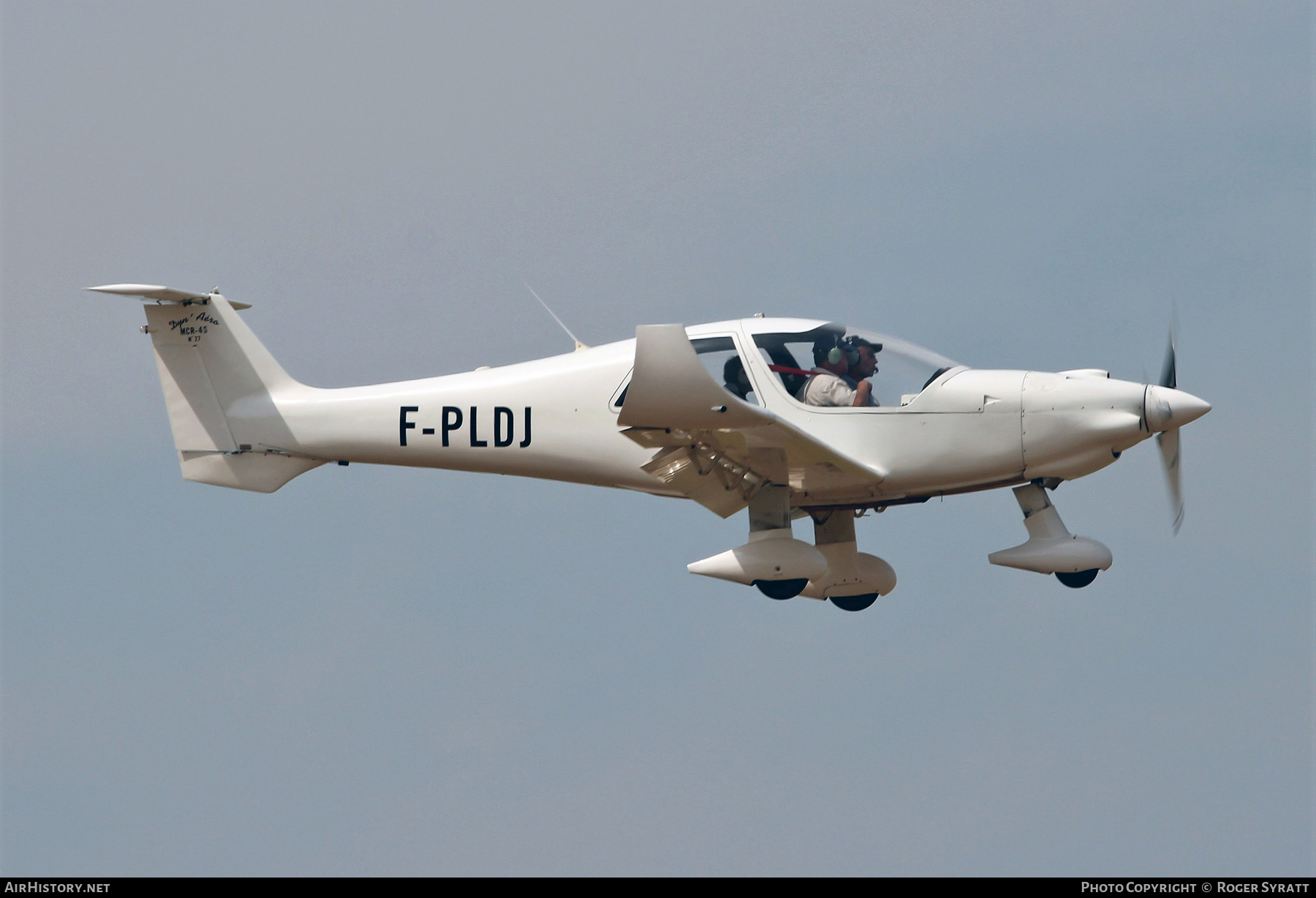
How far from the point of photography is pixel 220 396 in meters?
16.0

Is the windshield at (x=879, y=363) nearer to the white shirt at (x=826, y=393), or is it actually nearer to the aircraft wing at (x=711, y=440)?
the white shirt at (x=826, y=393)

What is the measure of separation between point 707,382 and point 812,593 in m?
4.25

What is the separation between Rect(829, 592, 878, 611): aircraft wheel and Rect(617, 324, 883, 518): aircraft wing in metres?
1.61

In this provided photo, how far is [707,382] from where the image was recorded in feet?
40.9

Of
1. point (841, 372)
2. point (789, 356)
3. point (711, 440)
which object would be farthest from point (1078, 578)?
point (711, 440)

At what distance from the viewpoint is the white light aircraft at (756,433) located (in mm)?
14078

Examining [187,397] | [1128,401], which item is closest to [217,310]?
[187,397]

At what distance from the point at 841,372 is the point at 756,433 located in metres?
1.40

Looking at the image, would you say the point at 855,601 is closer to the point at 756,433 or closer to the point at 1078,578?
the point at 1078,578

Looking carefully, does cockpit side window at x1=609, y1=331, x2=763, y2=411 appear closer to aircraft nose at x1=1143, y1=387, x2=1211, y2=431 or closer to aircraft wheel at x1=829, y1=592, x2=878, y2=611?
aircraft wheel at x1=829, y1=592, x2=878, y2=611

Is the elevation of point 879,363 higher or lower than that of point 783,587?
higher

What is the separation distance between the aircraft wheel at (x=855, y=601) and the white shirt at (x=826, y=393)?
2.57 metres

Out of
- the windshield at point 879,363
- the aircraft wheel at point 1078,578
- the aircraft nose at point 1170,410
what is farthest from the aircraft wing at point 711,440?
the aircraft nose at point 1170,410

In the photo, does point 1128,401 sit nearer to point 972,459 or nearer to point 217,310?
point 972,459
